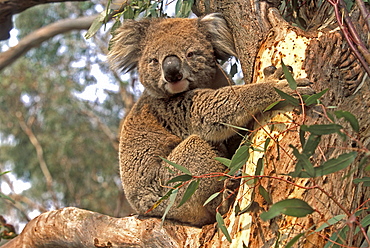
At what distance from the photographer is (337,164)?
5.48 feet

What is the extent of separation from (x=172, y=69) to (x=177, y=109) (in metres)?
0.31

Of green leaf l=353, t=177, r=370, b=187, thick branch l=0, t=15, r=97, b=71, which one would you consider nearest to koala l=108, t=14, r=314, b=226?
green leaf l=353, t=177, r=370, b=187

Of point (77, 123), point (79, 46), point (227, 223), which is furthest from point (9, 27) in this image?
point (77, 123)

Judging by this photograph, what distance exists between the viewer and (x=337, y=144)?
2.14 metres

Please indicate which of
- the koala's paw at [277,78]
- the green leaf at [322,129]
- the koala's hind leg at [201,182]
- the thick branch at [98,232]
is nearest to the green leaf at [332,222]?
the green leaf at [322,129]

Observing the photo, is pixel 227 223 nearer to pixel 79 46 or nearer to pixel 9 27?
pixel 9 27

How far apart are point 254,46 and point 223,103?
42cm

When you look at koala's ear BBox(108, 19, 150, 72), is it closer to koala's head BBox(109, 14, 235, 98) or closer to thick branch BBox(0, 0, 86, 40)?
koala's head BBox(109, 14, 235, 98)

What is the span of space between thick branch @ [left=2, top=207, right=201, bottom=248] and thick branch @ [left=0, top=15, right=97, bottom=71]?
12.1 ft

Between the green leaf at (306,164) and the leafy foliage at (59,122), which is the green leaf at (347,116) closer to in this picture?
the green leaf at (306,164)

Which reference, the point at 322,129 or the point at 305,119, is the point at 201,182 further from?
the point at 322,129

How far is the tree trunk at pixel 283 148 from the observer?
2.06 metres

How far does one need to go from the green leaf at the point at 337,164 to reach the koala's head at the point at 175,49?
1629 mm

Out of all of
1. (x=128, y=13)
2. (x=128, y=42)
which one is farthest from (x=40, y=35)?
(x=128, y=42)
